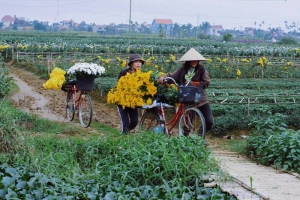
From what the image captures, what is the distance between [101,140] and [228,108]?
268 inches

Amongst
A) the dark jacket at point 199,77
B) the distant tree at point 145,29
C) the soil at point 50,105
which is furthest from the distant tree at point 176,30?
the dark jacket at point 199,77

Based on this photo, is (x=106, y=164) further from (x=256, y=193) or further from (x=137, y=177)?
(x=256, y=193)

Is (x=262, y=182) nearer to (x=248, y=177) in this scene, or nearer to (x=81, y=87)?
(x=248, y=177)

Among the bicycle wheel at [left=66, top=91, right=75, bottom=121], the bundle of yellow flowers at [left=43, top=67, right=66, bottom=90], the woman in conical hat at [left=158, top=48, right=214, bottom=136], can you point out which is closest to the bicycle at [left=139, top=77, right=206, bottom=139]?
the woman in conical hat at [left=158, top=48, right=214, bottom=136]

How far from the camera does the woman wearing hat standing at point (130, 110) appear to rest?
784 centimetres

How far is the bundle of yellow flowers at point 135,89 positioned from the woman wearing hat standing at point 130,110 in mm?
126

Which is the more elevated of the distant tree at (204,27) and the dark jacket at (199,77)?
the distant tree at (204,27)

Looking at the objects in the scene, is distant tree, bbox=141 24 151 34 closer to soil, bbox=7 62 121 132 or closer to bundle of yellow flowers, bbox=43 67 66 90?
soil, bbox=7 62 121 132

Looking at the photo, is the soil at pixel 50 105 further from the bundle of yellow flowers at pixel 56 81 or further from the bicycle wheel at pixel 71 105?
the bundle of yellow flowers at pixel 56 81

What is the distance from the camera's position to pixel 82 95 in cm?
1011

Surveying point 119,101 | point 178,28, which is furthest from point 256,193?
point 178,28

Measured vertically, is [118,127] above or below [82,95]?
below

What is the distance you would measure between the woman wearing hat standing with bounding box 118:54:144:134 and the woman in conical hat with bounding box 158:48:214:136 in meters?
0.44

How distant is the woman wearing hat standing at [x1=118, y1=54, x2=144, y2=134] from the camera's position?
309 inches
